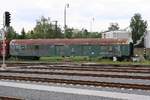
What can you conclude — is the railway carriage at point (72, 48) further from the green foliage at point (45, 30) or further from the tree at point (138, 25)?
the tree at point (138, 25)

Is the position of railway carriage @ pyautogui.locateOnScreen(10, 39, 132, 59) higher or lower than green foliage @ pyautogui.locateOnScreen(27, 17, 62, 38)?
lower

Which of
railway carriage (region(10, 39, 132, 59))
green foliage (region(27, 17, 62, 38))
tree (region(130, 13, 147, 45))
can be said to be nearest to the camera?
railway carriage (region(10, 39, 132, 59))

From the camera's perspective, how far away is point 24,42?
51.9 m

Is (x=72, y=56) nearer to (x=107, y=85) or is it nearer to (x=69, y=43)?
(x=69, y=43)

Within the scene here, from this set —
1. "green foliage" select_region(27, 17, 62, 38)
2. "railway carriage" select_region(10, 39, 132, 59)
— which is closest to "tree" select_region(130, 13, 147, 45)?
"green foliage" select_region(27, 17, 62, 38)

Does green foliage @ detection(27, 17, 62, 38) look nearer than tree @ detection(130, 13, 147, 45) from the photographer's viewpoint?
Yes

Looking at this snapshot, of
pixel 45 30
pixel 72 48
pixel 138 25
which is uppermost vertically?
pixel 138 25

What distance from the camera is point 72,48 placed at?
4888 centimetres

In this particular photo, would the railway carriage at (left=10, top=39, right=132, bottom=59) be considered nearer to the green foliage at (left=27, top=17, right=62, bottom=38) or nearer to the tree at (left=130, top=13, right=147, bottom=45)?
the green foliage at (left=27, top=17, right=62, bottom=38)

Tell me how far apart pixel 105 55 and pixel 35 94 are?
32.1 m

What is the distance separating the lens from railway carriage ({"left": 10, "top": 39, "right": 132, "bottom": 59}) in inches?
1817

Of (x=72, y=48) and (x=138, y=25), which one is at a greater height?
(x=138, y=25)

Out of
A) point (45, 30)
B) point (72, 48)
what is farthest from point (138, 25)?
point (72, 48)

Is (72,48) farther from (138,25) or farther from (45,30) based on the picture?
(138,25)
